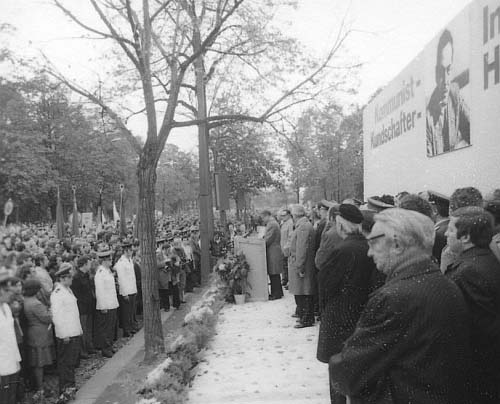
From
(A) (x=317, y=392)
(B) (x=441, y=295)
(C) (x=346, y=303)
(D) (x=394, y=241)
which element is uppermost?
(D) (x=394, y=241)

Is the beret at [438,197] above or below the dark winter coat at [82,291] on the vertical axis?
above

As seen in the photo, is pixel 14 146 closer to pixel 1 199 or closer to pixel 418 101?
pixel 1 199

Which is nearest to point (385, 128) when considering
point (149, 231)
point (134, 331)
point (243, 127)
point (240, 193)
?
point (149, 231)

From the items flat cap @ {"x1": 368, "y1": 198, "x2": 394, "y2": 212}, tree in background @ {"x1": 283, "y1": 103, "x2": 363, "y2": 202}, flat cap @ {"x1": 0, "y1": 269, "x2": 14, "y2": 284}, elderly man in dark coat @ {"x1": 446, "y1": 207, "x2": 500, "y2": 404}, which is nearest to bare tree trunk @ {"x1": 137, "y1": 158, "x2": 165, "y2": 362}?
flat cap @ {"x1": 368, "y1": 198, "x2": 394, "y2": 212}

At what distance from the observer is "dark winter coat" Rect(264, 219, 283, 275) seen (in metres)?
10.4

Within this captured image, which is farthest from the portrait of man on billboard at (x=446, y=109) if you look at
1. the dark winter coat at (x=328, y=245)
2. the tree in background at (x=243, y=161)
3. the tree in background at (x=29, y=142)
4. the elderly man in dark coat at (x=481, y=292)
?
the tree in background at (x=243, y=161)

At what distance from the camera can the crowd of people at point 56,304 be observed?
15.2 feet

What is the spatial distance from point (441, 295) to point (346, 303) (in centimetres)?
157

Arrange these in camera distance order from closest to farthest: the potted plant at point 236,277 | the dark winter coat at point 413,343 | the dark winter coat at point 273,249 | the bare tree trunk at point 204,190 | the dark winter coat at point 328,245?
the dark winter coat at point 413,343, the dark winter coat at point 328,245, the potted plant at point 236,277, the dark winter coat at point 273,249, the bare tree trunk at point 204,190

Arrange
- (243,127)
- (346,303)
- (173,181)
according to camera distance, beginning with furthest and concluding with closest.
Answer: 1. (173,181)
2. (243,127)
3. (346,303)

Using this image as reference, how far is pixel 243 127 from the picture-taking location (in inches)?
814

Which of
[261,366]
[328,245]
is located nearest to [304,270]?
[261,366]

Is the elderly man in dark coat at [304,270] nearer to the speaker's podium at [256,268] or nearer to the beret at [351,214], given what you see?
the speaker's podium at [256,268]

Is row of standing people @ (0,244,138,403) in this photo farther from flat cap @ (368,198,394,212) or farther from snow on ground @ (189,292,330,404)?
flat cap @ (368,198,394,212)
